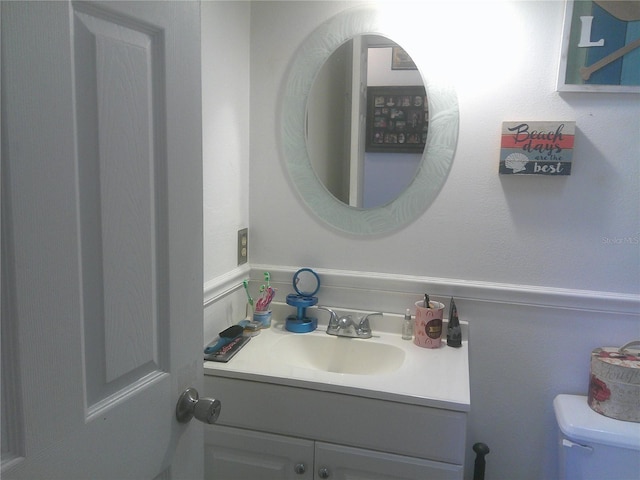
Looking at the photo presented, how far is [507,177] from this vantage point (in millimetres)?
1555

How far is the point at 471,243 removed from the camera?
5.27 ft

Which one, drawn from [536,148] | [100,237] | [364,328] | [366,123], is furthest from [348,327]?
[100,237]

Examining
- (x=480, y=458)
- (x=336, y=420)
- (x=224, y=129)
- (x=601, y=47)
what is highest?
(x=601, y=47)

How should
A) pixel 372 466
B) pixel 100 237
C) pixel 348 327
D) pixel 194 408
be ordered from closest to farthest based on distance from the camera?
pixel 100 237 < pixel 194 408 < pixel 372 466 < pixel 348 327

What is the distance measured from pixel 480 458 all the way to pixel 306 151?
1.14 metres

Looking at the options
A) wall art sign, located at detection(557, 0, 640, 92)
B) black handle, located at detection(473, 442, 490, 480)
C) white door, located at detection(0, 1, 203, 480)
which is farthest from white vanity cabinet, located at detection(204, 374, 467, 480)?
wall art sign, located at detection(557, 0, 640, 92)

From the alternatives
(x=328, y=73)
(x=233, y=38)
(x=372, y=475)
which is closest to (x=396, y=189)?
(x=328, y=73)

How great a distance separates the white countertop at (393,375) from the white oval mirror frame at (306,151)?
1.34ft

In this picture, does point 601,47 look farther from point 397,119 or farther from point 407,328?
point 407,328

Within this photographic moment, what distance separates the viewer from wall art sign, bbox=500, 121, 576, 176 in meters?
1.48

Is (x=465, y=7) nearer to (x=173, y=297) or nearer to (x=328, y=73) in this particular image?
(x=328, y=73)

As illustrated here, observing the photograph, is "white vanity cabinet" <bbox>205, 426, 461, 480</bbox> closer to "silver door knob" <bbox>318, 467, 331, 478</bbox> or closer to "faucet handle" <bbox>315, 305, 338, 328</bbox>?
"silver door knob" <bbox>318, 467, 331, 478</bbox>

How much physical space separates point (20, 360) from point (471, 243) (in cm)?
134

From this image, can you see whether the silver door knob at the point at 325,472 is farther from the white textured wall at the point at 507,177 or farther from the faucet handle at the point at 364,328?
the white textured wall at the point at 507,177
